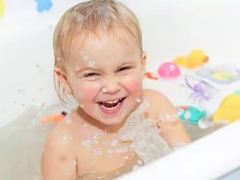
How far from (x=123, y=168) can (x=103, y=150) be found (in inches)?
2.2

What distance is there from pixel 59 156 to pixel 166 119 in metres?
0.24

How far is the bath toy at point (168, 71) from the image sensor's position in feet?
5.35

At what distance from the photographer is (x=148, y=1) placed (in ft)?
5.19

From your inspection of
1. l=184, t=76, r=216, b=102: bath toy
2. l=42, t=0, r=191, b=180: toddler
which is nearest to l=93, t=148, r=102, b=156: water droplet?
l=42, t=0, r=191, b=180: toddler

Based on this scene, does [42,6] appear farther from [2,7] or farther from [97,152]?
[97,152]

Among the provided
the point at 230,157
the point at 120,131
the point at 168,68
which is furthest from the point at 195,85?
the point at 230,157

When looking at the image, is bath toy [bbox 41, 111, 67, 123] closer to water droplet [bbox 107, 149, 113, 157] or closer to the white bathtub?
the white bathtub

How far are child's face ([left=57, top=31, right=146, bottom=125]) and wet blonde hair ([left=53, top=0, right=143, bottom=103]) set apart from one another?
2cm

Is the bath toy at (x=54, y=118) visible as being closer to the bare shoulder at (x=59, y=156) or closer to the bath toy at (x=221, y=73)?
the bare shoulder at (x=59, y=156)

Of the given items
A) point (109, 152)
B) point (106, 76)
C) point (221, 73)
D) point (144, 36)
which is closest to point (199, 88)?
point (221, 73)

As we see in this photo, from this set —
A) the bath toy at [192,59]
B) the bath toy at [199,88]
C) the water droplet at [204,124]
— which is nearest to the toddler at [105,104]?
the water droplet at [204,124]

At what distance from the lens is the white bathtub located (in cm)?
147

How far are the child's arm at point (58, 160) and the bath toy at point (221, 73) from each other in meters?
0.53

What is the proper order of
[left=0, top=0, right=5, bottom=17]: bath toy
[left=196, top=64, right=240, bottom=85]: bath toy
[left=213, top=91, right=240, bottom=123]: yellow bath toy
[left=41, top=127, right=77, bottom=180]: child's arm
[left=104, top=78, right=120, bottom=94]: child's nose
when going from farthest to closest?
[left=196, top=64, right=240, bottom=85]: bath toy < [left=0, top=0, right=5, bottom=17]: bath toy < [left=213, top=91, right=240, bottom=123]: yellow bath toy < [left=41, top=127, right=77, bottom=180]: child's arm < [left=104, top=78, right=120, bottom=94]: child's nose
